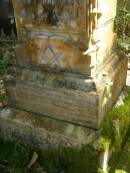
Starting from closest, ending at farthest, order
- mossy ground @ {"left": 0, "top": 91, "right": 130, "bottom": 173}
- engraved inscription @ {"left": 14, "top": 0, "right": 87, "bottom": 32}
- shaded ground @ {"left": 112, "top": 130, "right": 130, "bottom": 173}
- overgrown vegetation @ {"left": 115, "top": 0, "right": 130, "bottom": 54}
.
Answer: engraved inscription @ {"left": 14, "top": 0, "right": 87, "bottom": 32}, mossy ground @ {"left": 0, "top": 91, "right": 130, "bottom": 173}, shaded ground @ {"left": 112, "top": 130, "right": 130, "bottom": 173}, overgrown vegetation @ {"left": 115, "top": 0, "right": 130, "bottom": 54}

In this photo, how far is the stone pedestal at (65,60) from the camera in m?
2.37

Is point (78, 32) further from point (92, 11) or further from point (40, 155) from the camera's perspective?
point (40, 155)

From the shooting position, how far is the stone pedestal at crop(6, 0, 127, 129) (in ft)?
7.77

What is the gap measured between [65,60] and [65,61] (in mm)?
11

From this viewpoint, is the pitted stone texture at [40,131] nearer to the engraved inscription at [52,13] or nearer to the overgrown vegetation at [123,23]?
the engraved inscription at [52,13]

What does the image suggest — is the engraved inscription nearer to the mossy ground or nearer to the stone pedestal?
the stone pedestal

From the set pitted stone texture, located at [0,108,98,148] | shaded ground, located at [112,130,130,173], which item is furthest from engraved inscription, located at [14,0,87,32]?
shaded ground, located at [112,130,130,173]

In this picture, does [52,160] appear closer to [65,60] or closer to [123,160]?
[123,160]

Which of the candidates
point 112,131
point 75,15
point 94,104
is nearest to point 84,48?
point 75,15

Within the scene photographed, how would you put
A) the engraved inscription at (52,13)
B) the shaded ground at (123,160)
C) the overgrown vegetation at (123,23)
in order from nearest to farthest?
the engraved inscription at (52,13), the shaded ground at (123,160), the overgrown vegetation at (123,23)

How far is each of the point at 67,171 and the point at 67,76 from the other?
1.02 metres

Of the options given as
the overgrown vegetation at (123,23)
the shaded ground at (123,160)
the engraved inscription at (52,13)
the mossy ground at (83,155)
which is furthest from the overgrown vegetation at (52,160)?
the overgrown vegetation at (123,23)

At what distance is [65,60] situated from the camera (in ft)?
8.50

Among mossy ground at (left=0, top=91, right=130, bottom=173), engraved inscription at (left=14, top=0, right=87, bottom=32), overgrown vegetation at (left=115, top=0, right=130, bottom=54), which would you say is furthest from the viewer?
overgrown vegetation at (left=115, top=0, right=130, bottom=54)
